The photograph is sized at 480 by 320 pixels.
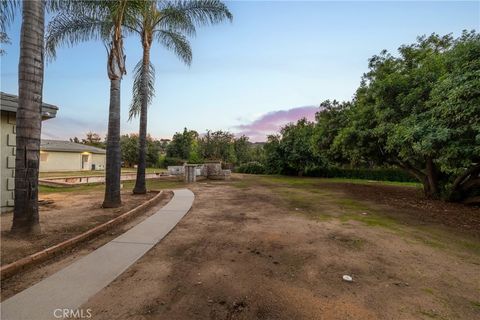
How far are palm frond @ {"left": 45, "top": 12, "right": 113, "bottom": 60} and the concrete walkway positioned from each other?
721 centimetres

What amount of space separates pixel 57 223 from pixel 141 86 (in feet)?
21.2

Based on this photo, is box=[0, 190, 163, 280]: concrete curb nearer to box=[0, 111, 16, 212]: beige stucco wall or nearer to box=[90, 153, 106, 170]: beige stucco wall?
box=[0, 111, 16, 212]: beige stucco wall

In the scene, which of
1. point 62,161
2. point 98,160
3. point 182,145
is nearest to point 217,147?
point 182,145

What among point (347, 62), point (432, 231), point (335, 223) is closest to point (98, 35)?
point (335, 223)

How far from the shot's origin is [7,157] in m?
6.21

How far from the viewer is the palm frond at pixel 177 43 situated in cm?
1046

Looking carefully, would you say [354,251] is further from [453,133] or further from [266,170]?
[266,170]

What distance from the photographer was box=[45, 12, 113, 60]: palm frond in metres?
7.69

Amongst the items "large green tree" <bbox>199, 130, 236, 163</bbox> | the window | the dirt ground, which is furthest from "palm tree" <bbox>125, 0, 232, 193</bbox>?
"large green tree" <bbox>199, 130, 236, 163</bbox>

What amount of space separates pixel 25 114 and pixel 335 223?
7026 millimetres

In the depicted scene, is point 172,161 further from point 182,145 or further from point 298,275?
point 298,275

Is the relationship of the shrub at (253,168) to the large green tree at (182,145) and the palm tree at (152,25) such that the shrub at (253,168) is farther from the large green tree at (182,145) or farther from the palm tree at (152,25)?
the palm tree at (152,25)

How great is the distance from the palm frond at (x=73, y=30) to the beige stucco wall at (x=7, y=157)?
3047 millimetres

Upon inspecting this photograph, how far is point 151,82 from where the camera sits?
10078 mm
